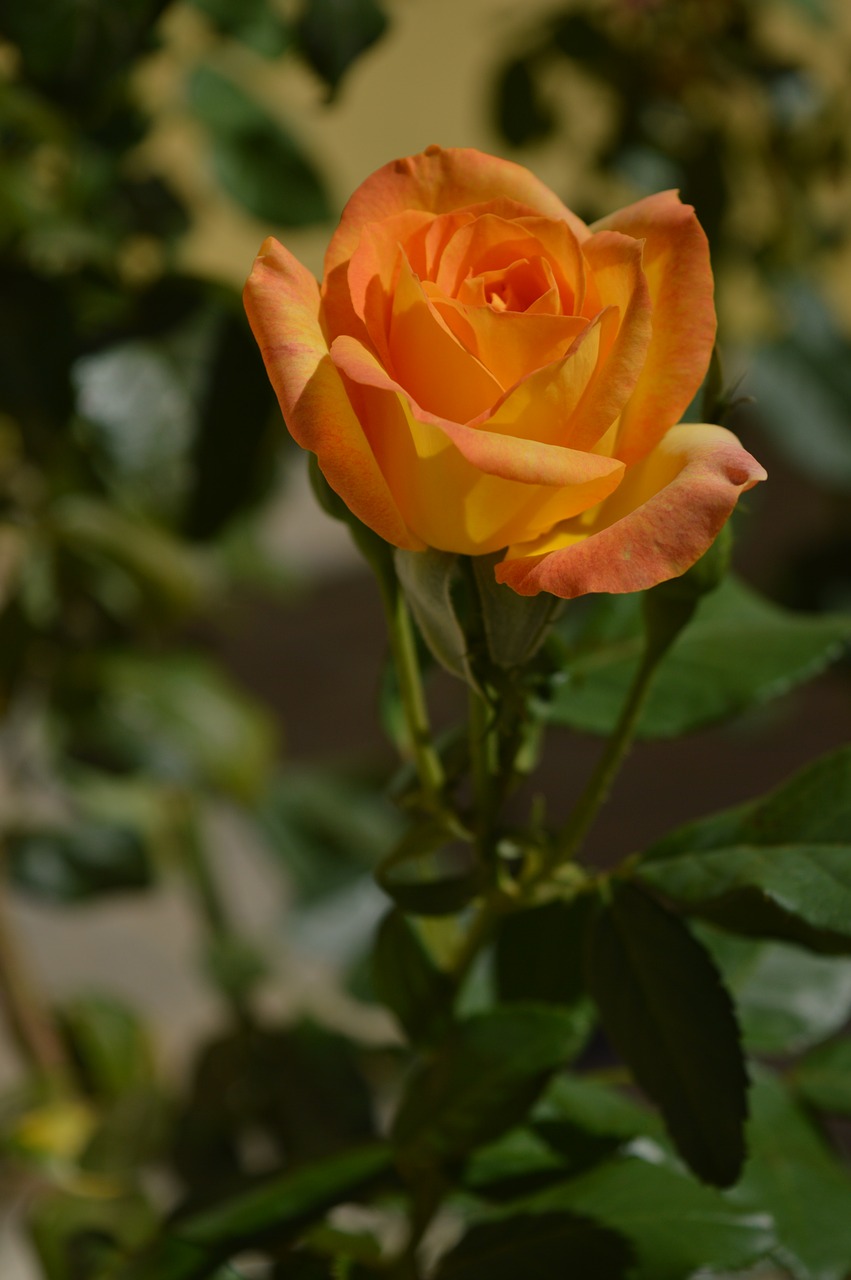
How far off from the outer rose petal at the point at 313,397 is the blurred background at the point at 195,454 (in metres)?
0.07

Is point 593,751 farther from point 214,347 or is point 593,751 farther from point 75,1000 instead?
point 214,347

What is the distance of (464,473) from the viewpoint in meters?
0.18

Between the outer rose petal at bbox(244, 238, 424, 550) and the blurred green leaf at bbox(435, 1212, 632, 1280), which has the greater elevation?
the outer rose petal at bbox(244, 238, 424, 550)

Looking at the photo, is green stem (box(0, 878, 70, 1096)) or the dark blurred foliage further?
the dark blurred foliage

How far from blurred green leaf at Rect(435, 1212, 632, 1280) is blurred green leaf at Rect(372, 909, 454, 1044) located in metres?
0.05

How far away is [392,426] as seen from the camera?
0.60 feet

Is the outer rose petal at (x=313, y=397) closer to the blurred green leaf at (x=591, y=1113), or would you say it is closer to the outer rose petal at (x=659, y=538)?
the outer rose petal at (x=659, y=538)

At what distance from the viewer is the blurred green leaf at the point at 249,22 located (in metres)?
0.40

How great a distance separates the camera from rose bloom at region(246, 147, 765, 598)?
171mm

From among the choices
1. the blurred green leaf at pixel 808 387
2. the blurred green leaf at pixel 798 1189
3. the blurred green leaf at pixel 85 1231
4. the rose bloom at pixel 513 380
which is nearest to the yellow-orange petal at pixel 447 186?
the rose bloom at pixel 513 380

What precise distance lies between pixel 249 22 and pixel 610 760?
292 mm

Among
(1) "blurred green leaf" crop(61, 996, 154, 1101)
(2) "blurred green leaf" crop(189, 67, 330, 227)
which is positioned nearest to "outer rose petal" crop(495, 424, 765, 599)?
(2) "blurred green leaf" crop(189, 67, 330, 227)

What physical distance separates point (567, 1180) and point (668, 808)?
38.4 inches

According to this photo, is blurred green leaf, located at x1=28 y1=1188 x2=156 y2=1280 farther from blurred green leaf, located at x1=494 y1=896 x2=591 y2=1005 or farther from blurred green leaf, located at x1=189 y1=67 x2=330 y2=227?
blurred green leaf, located at x1=189 y1=67 x2=330 y2=227
